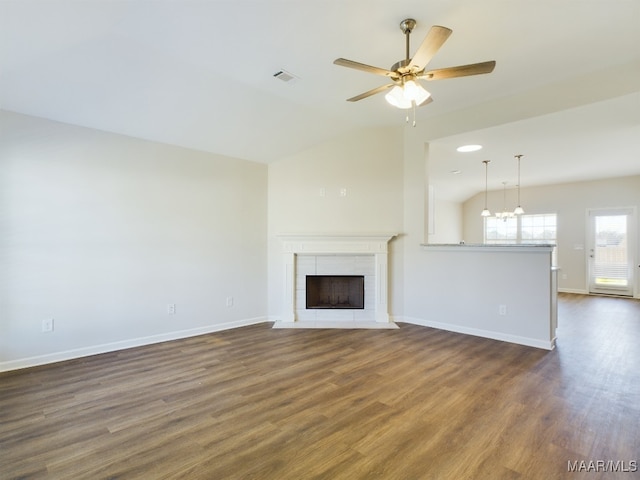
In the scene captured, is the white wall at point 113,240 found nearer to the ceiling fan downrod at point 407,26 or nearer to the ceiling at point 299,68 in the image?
the ceiling at point 299,68

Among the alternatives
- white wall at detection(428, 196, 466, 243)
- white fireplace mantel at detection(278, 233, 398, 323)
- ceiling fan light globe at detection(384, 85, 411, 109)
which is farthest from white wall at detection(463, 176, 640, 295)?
ceiling fan light globe at detection(384, 85, 411, 109)

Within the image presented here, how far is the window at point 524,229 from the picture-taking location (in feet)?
26.5

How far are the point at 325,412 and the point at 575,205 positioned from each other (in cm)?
846

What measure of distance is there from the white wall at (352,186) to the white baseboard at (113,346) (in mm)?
990

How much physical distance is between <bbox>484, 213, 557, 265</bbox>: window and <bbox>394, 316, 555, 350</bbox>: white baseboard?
4663 mm

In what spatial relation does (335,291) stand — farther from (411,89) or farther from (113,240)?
(411,89)

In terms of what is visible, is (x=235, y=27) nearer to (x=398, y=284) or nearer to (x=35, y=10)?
(x=35, y=10)

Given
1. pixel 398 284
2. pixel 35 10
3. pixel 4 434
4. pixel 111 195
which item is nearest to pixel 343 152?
pixel 398 284

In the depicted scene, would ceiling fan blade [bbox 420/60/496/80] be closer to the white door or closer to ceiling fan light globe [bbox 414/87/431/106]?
ceiling fan light globe [bbox 414/87/431/106]

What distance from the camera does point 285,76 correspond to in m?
3.24

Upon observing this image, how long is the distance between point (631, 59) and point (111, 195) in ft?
17.9

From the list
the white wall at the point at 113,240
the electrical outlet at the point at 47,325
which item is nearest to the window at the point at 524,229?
the white wall at the point at 113,240

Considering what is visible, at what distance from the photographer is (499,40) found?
107 inches

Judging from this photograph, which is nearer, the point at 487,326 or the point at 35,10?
the point at 35,10
